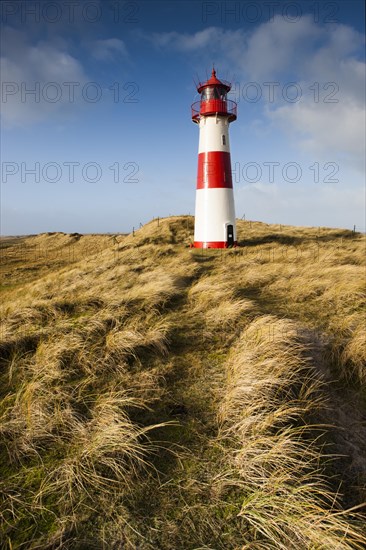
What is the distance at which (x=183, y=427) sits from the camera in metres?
3.54

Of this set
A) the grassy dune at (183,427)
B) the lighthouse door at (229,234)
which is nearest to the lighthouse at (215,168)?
the lighthouse door at (229,234)

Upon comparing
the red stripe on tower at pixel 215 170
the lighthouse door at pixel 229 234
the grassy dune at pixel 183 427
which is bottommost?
the grassy dune at pixel 183 427

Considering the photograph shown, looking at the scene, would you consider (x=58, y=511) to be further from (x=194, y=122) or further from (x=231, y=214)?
(x=194, y=122)

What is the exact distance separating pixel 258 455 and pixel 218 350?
2399 millimetres

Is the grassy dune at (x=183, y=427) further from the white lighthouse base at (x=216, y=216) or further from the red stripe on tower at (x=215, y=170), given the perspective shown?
the red stripe on tower at (x=215, y=170)

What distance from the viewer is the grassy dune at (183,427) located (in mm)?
2477

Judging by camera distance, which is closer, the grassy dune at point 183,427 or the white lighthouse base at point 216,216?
the grassy dune at point 183,427

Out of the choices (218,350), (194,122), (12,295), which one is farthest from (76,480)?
(194,122)

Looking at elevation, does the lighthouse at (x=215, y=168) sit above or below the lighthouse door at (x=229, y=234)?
above

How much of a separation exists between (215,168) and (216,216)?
2.46 metres

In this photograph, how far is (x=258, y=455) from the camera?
9.60ft

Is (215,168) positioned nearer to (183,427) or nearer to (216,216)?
(216,216)

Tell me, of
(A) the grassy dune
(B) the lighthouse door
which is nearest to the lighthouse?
(B) the lighthouse door

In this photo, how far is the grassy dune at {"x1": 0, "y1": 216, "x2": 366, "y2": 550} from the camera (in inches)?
97.5
